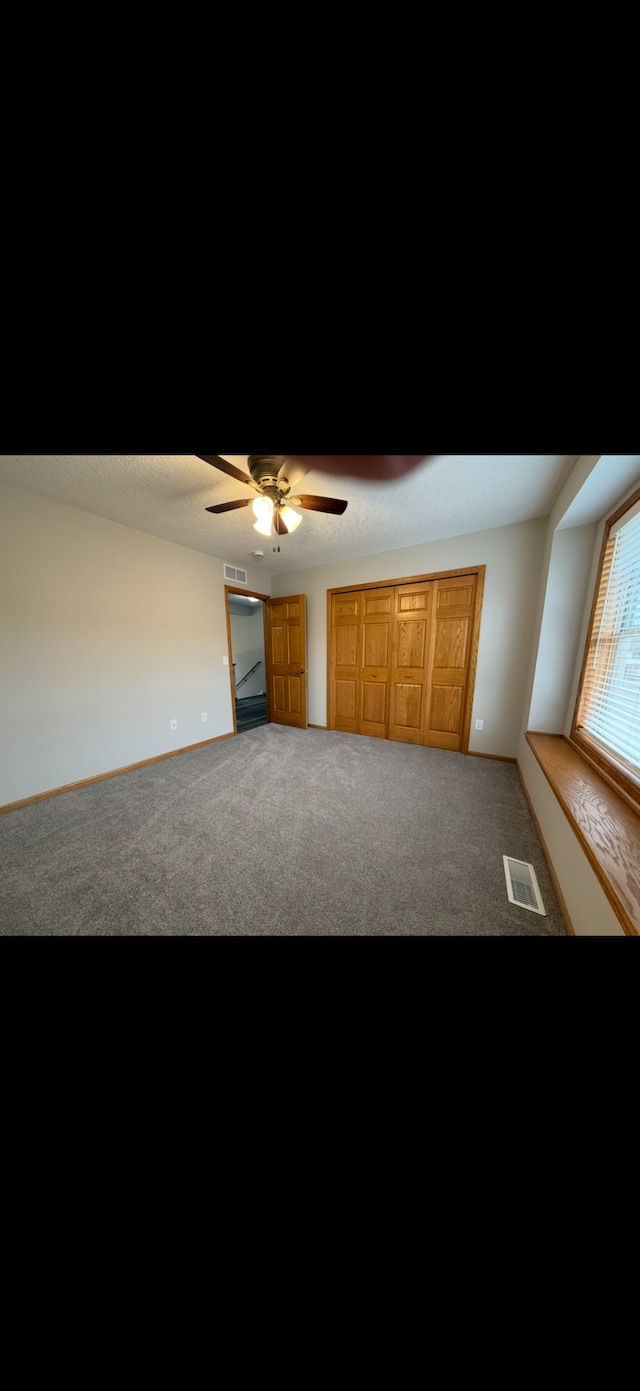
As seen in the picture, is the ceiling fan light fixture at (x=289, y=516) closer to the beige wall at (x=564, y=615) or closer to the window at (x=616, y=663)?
the beige wall at (x=564, y=615)

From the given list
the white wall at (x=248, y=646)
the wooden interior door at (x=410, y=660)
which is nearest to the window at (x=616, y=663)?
the wooden interior door at (x=410, y=660)

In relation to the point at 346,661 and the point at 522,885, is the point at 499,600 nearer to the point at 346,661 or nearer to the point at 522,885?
the point at 346,661

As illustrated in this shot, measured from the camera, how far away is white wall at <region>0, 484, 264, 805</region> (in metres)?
2.36

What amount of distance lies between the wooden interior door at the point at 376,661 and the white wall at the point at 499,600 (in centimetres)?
26

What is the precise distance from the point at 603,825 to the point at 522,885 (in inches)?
20.3

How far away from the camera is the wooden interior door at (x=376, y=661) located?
344 cm

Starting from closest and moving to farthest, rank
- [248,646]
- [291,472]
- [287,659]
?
[291,472] → [287,659] → [248,646]

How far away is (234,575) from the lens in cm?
370

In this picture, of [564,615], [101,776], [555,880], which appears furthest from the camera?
[101,776]

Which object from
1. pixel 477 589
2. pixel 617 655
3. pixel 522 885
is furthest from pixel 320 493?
pixel 522 885

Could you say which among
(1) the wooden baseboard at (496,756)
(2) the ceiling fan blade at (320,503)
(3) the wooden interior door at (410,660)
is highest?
(2) the ceiling fan blade at (320,503)

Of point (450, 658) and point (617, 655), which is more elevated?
point (617, 655)
